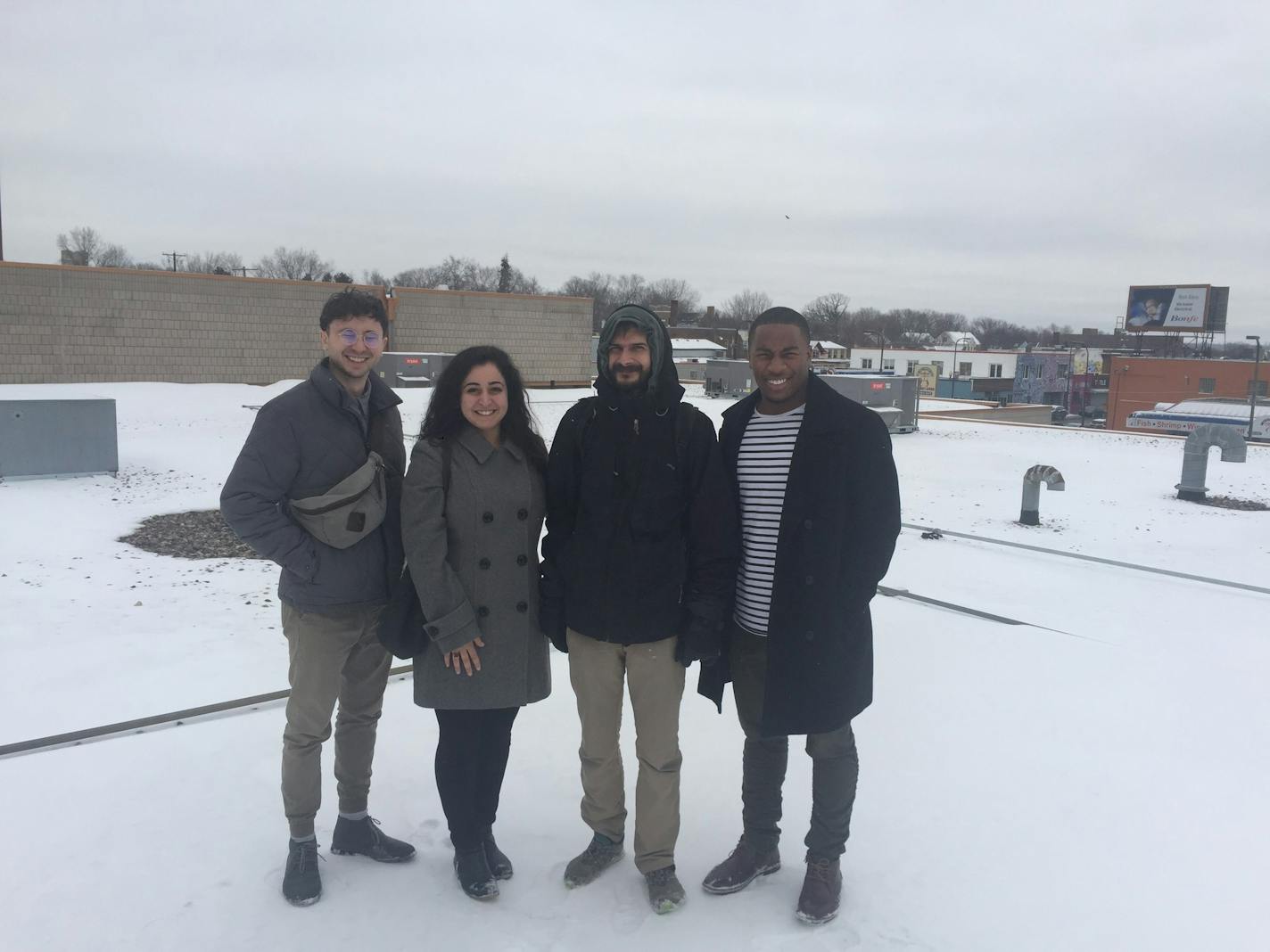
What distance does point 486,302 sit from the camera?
104ft

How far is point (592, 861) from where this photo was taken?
278 cm

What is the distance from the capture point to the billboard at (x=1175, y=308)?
59219mm

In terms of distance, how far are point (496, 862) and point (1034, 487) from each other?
7.59m

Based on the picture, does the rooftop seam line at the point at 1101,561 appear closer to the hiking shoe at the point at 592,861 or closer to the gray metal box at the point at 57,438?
the hiking shoe at the point at 592,861

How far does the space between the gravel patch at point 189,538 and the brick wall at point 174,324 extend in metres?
14.3

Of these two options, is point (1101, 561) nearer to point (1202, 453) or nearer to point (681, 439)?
point (1202, 453)

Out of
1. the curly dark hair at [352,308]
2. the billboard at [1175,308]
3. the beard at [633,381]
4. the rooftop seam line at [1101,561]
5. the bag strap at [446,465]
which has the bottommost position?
the rooftop seam line at [1101,561]

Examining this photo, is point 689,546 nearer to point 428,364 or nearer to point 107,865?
point 107,865

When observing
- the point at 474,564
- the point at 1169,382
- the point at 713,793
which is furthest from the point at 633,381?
the point at 1169,382

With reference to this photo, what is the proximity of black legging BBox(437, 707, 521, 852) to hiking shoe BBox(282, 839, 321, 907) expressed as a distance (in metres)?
0.41

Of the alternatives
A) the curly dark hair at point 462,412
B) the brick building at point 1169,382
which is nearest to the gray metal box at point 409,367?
the curly dark hair at point 462,412

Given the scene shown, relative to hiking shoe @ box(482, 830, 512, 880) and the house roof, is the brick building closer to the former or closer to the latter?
the house roof

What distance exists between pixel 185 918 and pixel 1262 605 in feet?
21.8

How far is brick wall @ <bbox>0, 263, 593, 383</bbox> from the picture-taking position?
79.0ft
